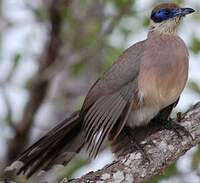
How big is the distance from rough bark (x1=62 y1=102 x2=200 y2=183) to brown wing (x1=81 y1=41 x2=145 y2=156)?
491 millimetres

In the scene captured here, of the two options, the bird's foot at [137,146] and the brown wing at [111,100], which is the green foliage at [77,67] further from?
the bird's foot at [137,146]

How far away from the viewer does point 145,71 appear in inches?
211

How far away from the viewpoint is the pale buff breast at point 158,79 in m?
5.30

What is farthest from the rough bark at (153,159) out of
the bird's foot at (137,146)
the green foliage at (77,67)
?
the green foliage at (77,67)

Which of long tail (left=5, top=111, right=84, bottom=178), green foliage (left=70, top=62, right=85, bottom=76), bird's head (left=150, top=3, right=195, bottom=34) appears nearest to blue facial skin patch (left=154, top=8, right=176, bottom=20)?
bird's head (left=150, top=3, right=195, bottom=34)

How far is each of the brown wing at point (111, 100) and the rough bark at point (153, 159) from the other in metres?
0.49

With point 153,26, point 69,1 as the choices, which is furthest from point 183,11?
point 69,1

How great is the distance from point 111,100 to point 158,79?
569 mm

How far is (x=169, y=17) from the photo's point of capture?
6.06 meters

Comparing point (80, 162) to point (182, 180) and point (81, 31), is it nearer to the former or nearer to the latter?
point (182, 180)

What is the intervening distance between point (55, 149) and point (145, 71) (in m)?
1.34

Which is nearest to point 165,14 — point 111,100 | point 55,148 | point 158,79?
point 158,79

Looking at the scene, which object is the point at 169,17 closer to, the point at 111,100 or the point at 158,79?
the point at 158,79

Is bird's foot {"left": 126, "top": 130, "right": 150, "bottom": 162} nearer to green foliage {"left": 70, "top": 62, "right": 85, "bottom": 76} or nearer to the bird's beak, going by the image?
the bird's beak
